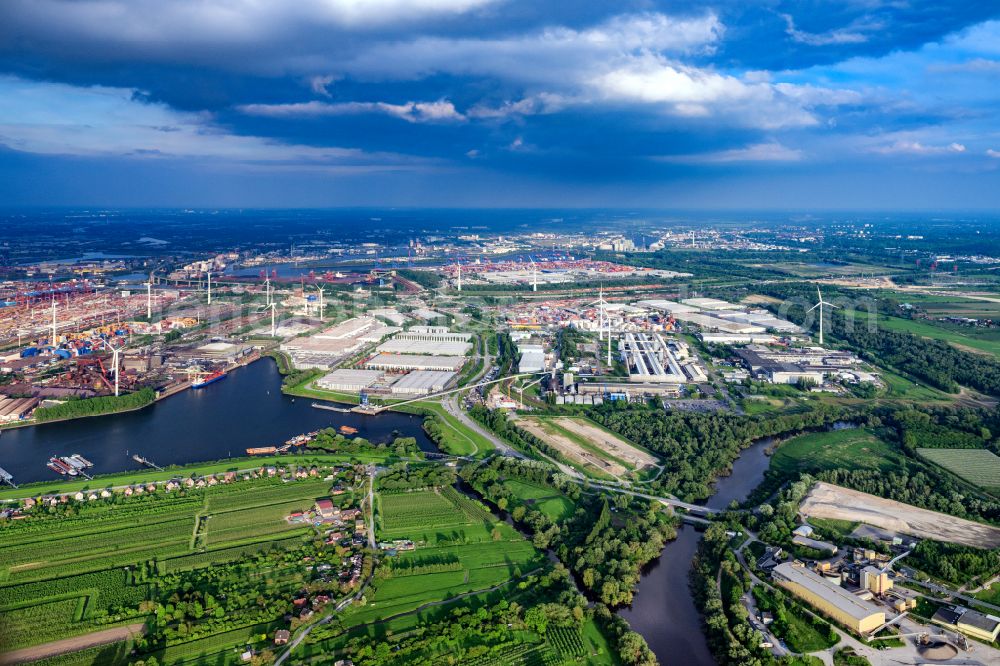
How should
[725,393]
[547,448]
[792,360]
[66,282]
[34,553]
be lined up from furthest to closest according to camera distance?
1. [66,282]
2. [792,360]
3. [725,393]
4. [547,448]
5. [34,553]

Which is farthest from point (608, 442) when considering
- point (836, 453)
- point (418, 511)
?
point (418, 511)

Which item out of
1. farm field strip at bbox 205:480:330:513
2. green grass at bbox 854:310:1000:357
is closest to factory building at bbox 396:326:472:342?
farm field strip at bbox 205:480:330:513

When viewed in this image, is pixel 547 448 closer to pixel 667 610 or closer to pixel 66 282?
pixel 667 610

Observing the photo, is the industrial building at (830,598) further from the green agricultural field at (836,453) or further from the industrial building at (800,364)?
the industrial building at (800,364)

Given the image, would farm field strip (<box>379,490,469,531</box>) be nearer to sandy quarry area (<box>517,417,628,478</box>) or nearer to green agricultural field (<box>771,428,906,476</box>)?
sandy quarry area (<box>517,417,628,478</box>)

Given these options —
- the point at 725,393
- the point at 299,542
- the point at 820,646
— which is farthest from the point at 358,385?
the point at 820,646

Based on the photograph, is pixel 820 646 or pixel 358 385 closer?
pixel 820 646
